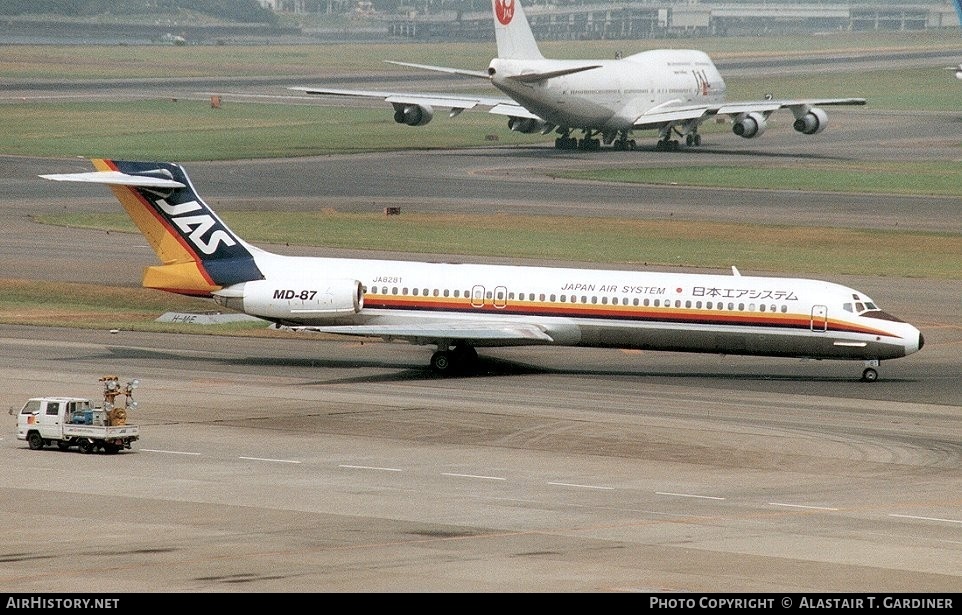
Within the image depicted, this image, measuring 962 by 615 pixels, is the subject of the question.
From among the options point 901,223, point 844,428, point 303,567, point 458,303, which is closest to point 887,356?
point 844,428

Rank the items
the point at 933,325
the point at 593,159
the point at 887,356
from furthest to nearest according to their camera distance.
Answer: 1. the point at 593,159
2. the point at 933,325
3. the point at 887,356

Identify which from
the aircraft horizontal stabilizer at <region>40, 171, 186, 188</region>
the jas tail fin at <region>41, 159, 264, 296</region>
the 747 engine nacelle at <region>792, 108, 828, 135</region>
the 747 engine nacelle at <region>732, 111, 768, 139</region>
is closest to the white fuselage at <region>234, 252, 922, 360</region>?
the jas tail fin at <region>41, 159, 264, 296</region>

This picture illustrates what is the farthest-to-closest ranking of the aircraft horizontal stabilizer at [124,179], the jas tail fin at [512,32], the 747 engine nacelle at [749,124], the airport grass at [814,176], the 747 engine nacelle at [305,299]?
the 747 engine nacelle at [749,124], the jas tail fin at [512,32], the airport grass at [814,176], the aircraft horizontal stabilizer at [124,179], the 747 engine nacelle at [305,299]

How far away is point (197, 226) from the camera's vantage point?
51938mm

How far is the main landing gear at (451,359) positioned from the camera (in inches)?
1980

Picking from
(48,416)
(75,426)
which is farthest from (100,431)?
(48,416)

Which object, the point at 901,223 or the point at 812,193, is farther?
the point at 812,193

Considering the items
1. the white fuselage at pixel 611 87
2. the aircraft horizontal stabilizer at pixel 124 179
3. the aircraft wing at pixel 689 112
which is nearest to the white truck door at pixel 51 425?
the aircraft horizontal stabilizer at pixel 124 179

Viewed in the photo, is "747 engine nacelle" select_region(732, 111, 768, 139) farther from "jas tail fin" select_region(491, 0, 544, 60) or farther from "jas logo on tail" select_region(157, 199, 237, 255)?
"jas logo on tail" select_region(157, 199, 237, 255)

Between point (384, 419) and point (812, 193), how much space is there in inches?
2314

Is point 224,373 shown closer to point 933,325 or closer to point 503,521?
point 503,521

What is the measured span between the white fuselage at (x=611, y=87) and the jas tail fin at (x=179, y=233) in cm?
5672

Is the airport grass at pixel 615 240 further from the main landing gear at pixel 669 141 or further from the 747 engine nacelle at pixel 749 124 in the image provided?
the 747 engine nacelle at pixel 749 124

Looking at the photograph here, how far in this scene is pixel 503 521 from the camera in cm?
3067
